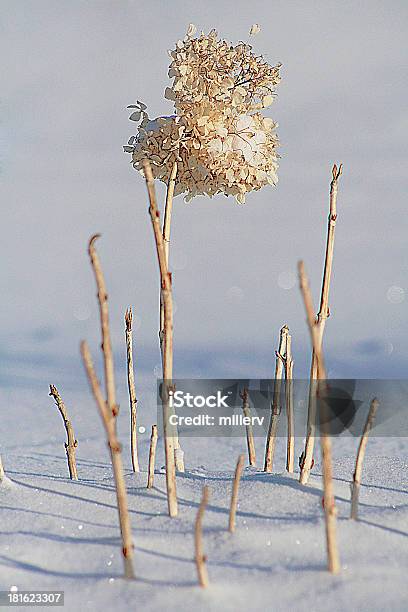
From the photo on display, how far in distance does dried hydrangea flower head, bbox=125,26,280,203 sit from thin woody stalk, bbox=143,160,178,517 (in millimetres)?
538

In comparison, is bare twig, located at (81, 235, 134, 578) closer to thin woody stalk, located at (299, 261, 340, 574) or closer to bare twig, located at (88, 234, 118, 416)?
bare twig, located at (88, 234, 118, 416)

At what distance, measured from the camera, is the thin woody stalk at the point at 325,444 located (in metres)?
1.44

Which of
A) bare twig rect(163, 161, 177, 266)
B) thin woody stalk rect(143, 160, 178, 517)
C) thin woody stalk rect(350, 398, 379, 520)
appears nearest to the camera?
thin woody stalk rect(143, 160, 178, 517)

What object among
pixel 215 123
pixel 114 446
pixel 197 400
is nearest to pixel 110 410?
pixel 114 446

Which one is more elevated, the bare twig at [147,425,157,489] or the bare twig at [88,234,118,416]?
the bare twig at [88,234,118,416]

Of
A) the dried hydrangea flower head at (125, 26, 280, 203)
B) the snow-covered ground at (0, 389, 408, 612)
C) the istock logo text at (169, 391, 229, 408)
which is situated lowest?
the snow-covered ground at (0, 389, 408, 612)

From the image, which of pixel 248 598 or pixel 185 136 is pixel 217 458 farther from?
pixel 248 598

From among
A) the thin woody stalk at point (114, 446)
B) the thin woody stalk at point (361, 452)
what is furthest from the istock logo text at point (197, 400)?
the thin woody stalk at point (114, 446)

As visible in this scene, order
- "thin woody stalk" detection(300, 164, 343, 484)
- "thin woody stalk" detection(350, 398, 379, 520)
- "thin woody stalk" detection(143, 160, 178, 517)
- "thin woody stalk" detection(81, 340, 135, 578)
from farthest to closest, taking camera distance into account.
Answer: "thin woody stalk" detection(300, 164, 343, 484), "thin woody stalk" detection(350, 398, 379, 520), "thin woody stalk" detection(143, 160, 178, 517), "thin woody stalk" detection(81, 340, 135, 578)

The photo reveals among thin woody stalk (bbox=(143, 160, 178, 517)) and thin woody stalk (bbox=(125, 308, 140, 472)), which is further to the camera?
thin woody stalk (bbox=(125, 308, 140, 472))

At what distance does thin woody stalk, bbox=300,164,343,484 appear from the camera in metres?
2.06

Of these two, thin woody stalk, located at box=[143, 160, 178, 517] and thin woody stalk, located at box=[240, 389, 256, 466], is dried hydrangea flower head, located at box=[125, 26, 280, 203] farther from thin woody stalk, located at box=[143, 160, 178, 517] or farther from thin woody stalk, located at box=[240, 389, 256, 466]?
thin woody stalk, located at box=[240, 389, 256, 466]

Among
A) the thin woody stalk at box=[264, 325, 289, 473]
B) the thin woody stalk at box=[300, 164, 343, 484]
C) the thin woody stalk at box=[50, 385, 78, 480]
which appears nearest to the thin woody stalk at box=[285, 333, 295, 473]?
the thin woody stalk at box=[264, 325, 289, 473]

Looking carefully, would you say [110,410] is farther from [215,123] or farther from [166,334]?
[215,123]
